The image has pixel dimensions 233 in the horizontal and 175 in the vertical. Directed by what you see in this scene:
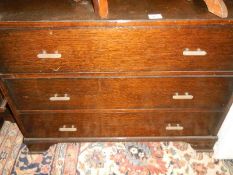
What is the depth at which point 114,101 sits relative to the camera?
4.43 feet

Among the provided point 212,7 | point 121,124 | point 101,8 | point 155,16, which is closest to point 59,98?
point 121,124

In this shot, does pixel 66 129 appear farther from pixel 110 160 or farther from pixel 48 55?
pixel 48 55

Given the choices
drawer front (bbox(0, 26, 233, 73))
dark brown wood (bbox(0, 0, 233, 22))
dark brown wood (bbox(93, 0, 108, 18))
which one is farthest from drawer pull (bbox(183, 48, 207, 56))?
dark brown wood (bbox(93, 0, 108, 18))

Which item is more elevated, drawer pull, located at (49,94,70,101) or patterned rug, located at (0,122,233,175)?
drawer pull, located at (49,94,70,101)

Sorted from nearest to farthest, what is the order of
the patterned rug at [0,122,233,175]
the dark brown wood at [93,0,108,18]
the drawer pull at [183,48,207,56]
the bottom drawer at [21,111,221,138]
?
the dark brown wood at [93,0,108,18], the drawer pull at [183,48,207,56], the bottom drawer at [21,111,221,138], the patterned rug at [0,122,233,175]

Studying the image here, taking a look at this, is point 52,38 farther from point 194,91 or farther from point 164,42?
point 194,91

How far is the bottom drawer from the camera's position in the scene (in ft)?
4.70

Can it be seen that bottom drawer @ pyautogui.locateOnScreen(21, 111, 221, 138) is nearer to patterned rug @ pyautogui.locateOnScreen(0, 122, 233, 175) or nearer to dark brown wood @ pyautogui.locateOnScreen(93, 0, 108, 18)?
patterned rug @ pyautogui.locateOnScreen(0, 122, 233, 175)

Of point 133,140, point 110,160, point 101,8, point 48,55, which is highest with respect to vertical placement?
point 101,8

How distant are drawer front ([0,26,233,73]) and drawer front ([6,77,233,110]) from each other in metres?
0.08

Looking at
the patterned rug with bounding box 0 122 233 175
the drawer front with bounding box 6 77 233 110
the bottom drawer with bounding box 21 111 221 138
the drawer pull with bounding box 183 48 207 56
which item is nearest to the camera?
the drawer pull with bounding box 183 48 207 56

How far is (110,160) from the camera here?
164 centimetres

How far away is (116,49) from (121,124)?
57cm

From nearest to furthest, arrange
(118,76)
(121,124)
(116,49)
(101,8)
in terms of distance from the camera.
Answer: (101,8) → (116,49) → (118,76) → (121,124)
